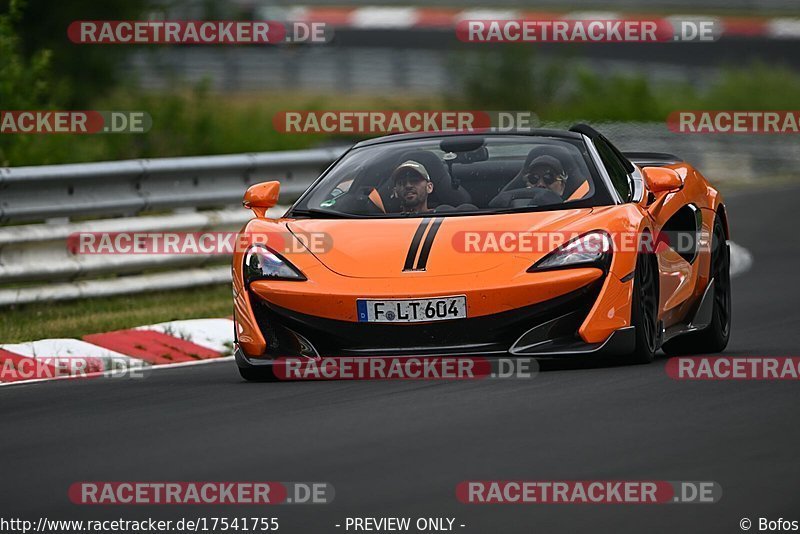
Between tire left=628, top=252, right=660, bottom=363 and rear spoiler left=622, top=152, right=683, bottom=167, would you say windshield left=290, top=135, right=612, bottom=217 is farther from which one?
rear spoiler left=622, top=152, right=683, bottom=167

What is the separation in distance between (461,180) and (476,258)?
3.63 ft

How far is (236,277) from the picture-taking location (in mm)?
8672

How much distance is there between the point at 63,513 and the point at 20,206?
6.94 meters

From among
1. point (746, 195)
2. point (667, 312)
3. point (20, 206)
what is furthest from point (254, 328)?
point (746, 195)

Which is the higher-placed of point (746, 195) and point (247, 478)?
point (746, 195)

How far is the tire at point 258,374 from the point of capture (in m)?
8.57

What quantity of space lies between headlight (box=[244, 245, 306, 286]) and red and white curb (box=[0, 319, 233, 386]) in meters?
1.38

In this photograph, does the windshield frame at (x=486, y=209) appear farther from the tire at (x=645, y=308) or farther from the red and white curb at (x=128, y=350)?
the red and white curb at (x=128, y=350)

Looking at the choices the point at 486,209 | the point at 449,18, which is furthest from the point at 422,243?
the point at 449,18

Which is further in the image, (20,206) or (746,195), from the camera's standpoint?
(746,195)

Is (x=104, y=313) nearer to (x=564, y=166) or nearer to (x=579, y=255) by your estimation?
(x=564, y=166)

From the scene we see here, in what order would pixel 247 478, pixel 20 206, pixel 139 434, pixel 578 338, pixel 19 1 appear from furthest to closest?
pixel 19 1, pixel 20 206, pixel 578 338, pixel 139 434, pixel 247 478

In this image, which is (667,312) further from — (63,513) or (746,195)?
(746,195)

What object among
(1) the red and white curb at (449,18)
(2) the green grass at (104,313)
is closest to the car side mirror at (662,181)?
(2) the green grass at (104,313)
